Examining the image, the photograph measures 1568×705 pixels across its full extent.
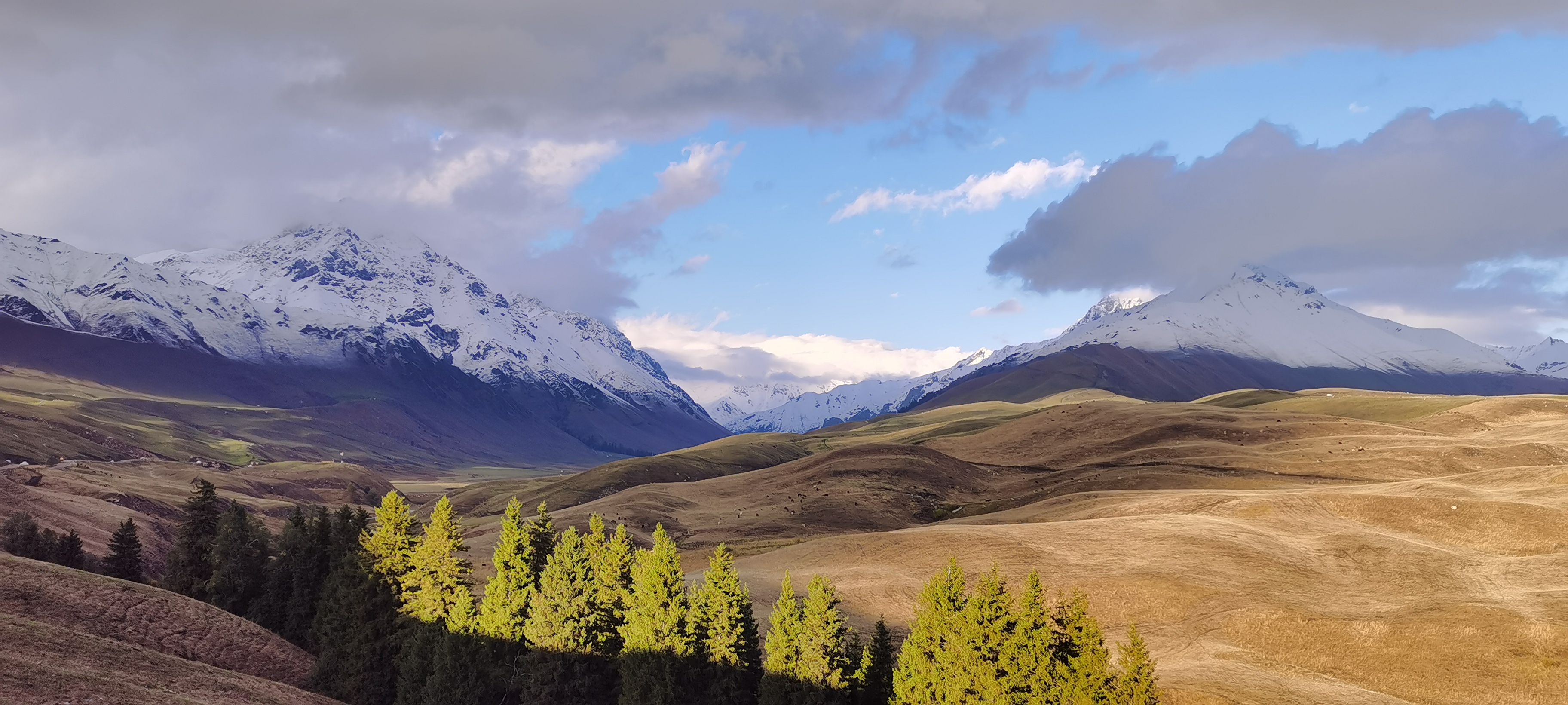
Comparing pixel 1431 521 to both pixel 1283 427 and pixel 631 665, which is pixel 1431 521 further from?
pixel 1283 427

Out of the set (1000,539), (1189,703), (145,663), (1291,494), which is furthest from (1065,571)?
(145,663)

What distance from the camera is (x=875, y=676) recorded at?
5416 cm

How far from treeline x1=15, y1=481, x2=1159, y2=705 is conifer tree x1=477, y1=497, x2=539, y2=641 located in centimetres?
10

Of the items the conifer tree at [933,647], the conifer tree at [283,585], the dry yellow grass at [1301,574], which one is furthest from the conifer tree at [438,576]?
the conifer tree at [933,647]

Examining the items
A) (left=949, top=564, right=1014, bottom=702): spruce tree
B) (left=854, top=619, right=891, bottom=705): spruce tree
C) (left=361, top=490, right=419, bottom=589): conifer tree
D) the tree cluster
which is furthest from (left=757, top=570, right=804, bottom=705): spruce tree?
(left=361, top=490, right=419, bottom=589): conifer tree

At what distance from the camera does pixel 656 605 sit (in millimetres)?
57281

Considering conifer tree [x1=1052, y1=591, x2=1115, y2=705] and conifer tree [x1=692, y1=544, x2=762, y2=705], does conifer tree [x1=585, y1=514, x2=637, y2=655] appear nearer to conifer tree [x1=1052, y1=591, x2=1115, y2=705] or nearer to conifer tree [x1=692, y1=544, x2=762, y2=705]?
conifer tree [x1=692, y1=544, x2=762, y2=705]

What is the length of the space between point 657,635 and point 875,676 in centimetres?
1270

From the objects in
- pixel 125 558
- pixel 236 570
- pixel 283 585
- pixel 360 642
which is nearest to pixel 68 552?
pixel 125 558

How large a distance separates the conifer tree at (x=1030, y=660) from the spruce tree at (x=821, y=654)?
9161 millimetres

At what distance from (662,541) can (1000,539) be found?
1600 inches

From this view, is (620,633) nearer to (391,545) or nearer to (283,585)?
(391,545)

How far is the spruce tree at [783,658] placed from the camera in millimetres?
52094

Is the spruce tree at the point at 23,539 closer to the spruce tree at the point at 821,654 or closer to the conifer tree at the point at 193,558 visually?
the conifer tree at the point at 193,558
